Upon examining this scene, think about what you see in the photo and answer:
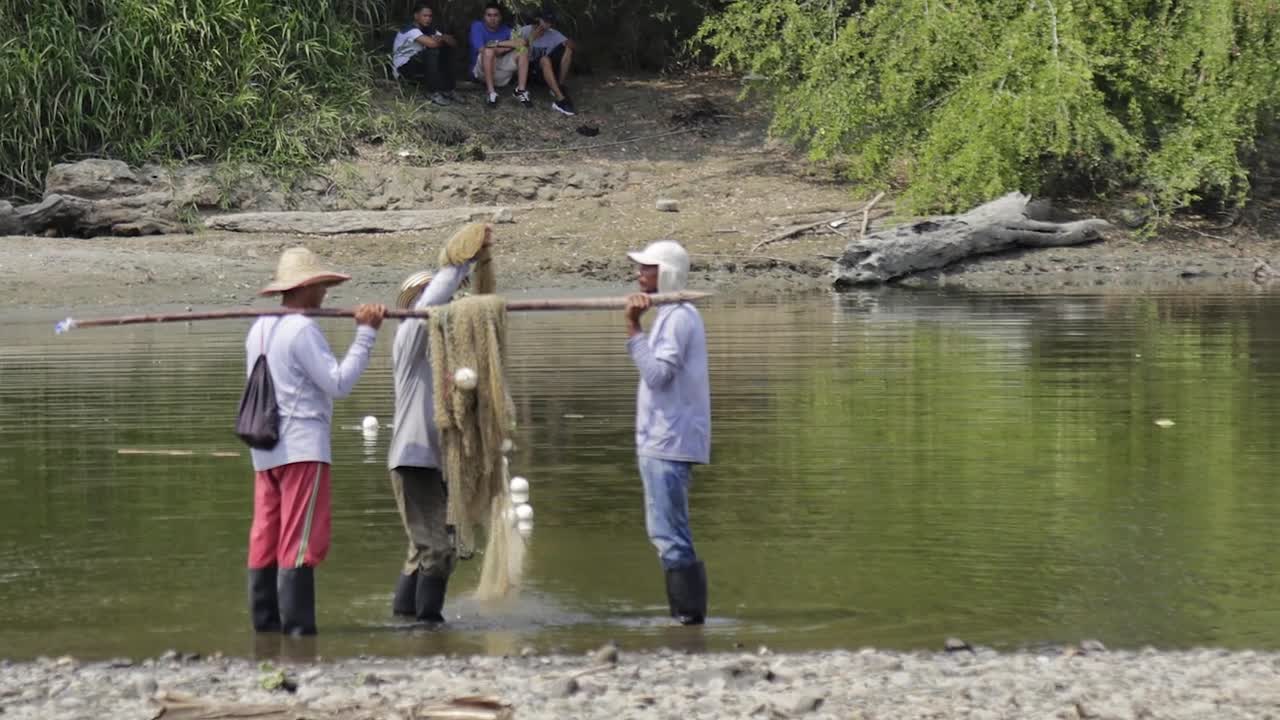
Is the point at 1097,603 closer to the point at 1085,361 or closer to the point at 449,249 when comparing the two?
the point at 449,249

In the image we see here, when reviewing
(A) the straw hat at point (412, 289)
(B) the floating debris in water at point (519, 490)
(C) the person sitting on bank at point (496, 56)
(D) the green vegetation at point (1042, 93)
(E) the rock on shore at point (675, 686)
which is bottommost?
(E) the rock on shore at point (675, 686)

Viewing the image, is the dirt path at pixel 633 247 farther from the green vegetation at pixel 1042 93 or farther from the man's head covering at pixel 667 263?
the man's head covering at pixel 667 263

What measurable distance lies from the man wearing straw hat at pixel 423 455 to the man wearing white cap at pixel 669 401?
2.52ft

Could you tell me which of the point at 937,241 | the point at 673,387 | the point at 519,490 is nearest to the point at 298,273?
the point at 673,387

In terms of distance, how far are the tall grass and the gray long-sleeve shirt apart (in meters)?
20.1

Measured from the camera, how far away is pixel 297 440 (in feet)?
24.9

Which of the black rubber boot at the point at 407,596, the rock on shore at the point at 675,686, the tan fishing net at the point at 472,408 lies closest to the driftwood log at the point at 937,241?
the tan fishing net at the point at 472,408

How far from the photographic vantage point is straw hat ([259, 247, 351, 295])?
7.67 m

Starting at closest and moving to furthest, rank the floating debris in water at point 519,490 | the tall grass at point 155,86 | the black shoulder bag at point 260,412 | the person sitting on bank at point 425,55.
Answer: the black shoulder bag at point 260,412
the floating debris in water at point 519,490
the tall grass at point 155,86
the person sitting on bank at point 425,55

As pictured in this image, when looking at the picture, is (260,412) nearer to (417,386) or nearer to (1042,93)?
(417,386)

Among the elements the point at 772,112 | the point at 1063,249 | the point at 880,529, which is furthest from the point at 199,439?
the point at 772,112

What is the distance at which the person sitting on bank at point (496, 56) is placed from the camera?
29.4m

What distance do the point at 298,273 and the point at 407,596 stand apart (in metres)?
1.41

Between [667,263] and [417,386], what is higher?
[667,263]
